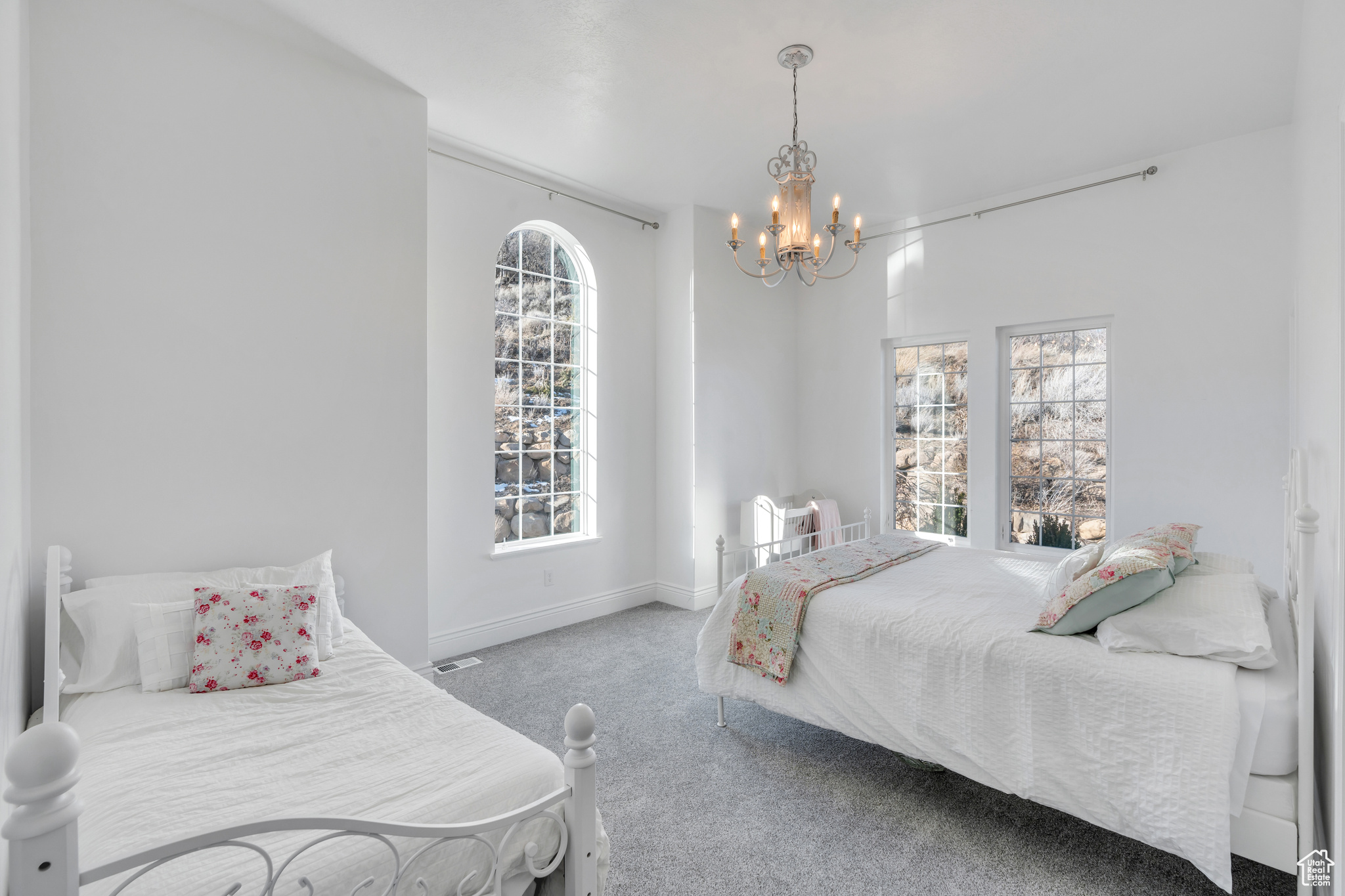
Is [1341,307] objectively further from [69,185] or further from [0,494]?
[69,185]

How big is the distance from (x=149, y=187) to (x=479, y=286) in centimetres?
157

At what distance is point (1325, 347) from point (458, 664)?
361cm

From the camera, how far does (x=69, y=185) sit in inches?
83.7

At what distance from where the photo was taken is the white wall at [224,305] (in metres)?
2.13

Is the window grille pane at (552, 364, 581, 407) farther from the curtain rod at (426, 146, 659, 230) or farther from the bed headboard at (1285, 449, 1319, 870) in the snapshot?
the bed headboard at (1285, 449, 1319, 870)

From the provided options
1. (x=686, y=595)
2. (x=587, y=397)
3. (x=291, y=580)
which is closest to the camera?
(x=291, y=580)

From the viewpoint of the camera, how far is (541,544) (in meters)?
4.02

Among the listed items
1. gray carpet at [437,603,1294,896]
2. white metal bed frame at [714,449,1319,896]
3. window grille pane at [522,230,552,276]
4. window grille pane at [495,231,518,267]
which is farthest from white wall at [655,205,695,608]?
white metal bed frame at [714,449,1319,896]

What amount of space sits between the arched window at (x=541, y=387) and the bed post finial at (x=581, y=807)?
2.74 m

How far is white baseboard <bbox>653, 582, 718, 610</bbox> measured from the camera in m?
4.46

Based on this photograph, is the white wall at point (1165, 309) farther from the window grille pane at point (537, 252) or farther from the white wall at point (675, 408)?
the window grille pane at point (537, 252)

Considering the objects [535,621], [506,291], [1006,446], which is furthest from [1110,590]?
[506,291]

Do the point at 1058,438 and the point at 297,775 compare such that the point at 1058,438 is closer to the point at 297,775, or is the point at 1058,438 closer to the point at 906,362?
the point at 906,362

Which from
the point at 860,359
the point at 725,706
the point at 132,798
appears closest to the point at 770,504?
the point at 860,359
